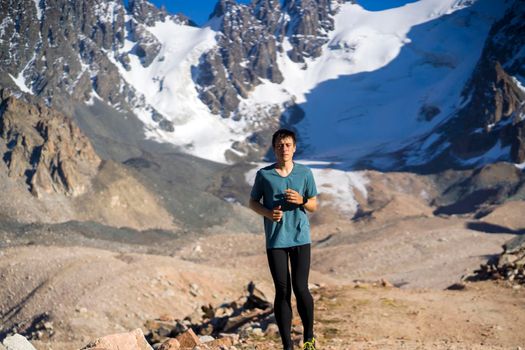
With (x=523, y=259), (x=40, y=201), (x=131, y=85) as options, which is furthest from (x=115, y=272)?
(x=131, y=85)

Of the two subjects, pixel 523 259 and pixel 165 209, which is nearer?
pixel 523 259

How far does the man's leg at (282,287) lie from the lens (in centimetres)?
773

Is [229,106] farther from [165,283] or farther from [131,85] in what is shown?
[165,283]

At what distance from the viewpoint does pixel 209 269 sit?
28.9 metres

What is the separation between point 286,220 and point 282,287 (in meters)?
0.78

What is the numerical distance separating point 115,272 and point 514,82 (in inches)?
3956

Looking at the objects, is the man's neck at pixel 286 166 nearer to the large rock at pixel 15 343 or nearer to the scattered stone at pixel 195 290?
the large rock at pixel 15 343

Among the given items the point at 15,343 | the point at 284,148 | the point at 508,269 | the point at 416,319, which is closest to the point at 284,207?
the point at 284,148

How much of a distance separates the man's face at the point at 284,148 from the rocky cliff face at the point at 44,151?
59.0m

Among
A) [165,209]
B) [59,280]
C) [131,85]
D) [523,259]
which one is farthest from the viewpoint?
[131,85]

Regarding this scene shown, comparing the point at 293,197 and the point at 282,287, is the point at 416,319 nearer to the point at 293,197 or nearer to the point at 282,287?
the point at 282,287

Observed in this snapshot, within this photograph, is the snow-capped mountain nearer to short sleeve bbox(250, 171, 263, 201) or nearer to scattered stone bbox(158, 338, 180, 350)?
scattered stone bbox(158, 338, 180, 350)

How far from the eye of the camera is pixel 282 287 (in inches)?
307

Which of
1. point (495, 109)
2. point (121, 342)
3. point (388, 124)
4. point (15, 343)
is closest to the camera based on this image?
point (15, 343)
